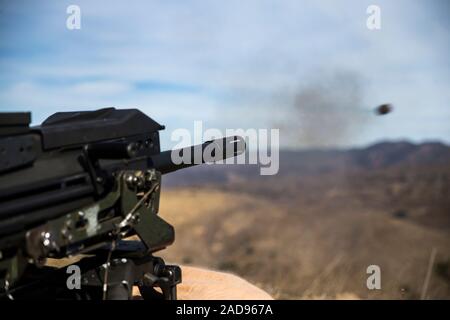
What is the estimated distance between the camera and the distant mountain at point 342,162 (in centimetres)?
8619

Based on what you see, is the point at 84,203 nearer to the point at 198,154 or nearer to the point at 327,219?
the point at 198,154

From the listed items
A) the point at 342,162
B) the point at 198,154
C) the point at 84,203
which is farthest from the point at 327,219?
the point at 84,203

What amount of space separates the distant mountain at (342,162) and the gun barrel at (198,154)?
75.7m

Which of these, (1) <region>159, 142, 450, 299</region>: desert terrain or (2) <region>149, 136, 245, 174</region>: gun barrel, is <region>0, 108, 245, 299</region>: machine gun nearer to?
(2) <region>149, 136, 245, 174</region>: gun barrel

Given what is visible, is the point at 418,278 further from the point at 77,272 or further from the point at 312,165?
the point at 312,165

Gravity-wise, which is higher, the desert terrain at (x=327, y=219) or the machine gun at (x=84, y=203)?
the machine gun at (x=84, y=203)

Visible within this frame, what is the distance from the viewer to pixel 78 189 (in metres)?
5.25

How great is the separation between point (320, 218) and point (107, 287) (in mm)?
54964

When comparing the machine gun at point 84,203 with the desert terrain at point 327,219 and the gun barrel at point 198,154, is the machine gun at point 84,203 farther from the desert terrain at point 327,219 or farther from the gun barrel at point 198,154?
the desert terrain at point 327,219

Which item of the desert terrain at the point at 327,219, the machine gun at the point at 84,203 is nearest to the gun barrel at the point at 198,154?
the machine gun at the point at 84,203

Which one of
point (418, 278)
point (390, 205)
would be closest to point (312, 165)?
point (390, 205)

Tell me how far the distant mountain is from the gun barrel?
75.7 metres

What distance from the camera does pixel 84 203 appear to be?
5.36 metres

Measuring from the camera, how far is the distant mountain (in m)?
86.2
